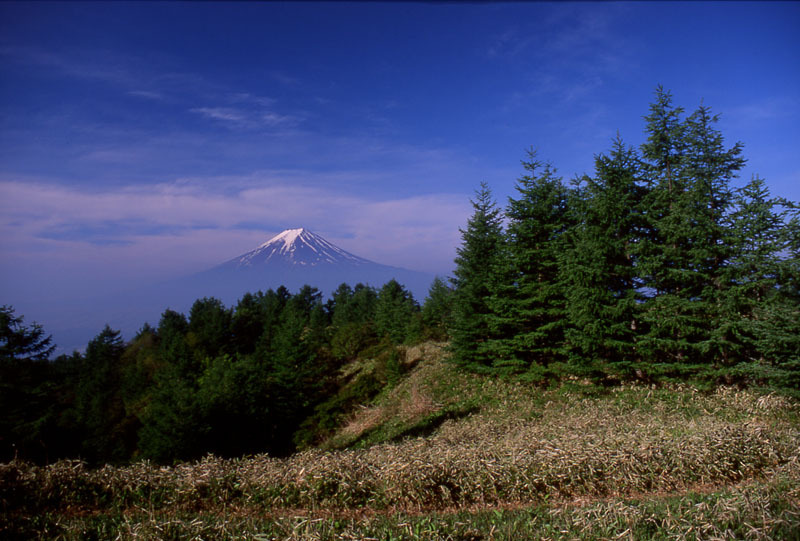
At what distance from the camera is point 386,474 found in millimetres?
5270

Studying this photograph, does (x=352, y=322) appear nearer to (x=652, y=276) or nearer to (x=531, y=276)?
(x=531, y=276)

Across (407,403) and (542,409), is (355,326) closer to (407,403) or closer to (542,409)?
(407,403)

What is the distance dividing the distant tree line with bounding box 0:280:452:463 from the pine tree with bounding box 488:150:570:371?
9.57m

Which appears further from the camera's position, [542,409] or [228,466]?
[542,409]

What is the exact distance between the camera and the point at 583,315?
43.8 feet

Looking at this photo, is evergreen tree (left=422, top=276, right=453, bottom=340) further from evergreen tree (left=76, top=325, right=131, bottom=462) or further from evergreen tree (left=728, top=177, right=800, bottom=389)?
evergreen tree (left=76, top=325, right=131, bottom=462)

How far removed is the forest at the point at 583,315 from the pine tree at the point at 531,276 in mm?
61

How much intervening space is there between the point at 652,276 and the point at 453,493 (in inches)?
454

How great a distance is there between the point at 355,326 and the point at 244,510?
1354 inches

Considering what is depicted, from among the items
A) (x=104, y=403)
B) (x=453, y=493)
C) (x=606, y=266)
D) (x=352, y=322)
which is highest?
(x=606, y=266)

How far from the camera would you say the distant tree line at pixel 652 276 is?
10.7 m

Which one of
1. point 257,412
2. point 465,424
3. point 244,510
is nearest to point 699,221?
point 465,424

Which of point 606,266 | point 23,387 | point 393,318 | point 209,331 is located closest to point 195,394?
point 23,387

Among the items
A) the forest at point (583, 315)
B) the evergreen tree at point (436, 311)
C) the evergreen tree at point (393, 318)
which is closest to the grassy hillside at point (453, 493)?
the forest at point (583, 315)
